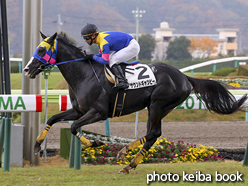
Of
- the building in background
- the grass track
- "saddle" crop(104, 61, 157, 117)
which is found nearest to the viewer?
the grass track

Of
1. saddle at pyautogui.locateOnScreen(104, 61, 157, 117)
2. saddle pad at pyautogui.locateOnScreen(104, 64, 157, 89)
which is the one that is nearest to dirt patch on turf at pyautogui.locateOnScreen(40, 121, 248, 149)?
saddle at pyautogui.locateOnScreen(104, 61, 157, 117)

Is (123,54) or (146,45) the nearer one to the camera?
(123,54)

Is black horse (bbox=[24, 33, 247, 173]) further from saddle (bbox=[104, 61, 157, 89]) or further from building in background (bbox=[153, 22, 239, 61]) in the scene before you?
building in background (bbox=[153, 22, 239, 61])

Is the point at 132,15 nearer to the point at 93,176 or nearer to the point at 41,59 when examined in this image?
the point at 41,59

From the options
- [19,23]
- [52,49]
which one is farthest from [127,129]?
[19,23]

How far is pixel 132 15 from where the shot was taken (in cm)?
13575

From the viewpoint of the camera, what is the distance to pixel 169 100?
4.96 m

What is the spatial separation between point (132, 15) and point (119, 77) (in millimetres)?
133965

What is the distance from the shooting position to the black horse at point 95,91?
461cm

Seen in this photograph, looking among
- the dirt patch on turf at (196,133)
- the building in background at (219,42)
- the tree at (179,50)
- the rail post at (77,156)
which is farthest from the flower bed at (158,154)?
the building in background at (219,42)

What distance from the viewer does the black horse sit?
4.61 meters

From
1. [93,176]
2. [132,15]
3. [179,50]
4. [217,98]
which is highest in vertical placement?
[132,15]

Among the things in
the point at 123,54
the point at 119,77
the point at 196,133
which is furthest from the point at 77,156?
the point at 196,133

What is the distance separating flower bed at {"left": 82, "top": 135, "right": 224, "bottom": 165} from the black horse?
61.1 inches
